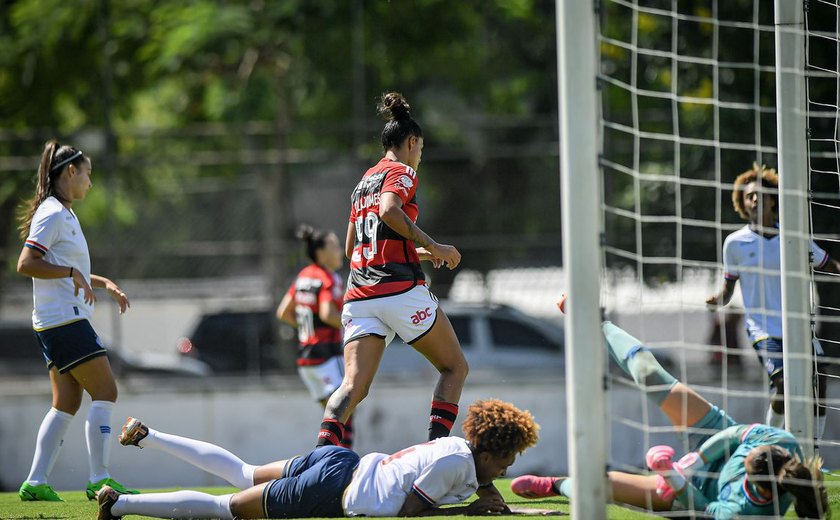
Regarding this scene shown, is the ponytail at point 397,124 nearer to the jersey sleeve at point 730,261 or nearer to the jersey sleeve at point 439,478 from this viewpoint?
the jersey sleeve at point 439,478

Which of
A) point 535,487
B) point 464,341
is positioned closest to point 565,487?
point 535,487

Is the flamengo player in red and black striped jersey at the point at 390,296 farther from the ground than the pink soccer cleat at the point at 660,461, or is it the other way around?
the flamengo player in red and black striped jersey at the point at 390,296

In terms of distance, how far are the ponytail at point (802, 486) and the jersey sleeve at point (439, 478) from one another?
58.1 inches

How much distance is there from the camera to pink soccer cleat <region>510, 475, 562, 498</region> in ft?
18.2

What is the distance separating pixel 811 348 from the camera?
6031 millimetres

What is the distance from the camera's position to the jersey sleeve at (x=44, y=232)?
6.31 m

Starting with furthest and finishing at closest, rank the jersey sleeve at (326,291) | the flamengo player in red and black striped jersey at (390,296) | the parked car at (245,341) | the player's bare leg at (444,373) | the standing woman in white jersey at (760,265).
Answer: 1. the parked car at (245,341)
2. the jersey sleeve at (326,291)
3. the standing woman in white jersey at (760,265)
4. the player's bare leg at (444,373)
5. the flamengo player in red and black striped jersey at (390,296)

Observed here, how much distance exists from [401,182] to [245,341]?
28.1 ft

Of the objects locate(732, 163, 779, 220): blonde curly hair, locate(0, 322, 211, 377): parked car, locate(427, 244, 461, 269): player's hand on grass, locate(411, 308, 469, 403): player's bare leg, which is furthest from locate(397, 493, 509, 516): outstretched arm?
locate(0, 322, 211, 377): parked car

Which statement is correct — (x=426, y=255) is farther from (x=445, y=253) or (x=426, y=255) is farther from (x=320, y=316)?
(x=320, y=316)

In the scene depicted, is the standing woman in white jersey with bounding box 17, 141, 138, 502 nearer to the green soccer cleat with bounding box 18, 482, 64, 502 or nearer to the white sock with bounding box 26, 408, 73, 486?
the white sock with bounding box 26, 408, 73, 486

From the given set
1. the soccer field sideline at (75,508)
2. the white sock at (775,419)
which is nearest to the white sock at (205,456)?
the soccer field sideline at (75,508)

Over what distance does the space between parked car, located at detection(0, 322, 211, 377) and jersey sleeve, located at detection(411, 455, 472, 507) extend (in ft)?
34.5

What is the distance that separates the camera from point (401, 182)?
598cm
